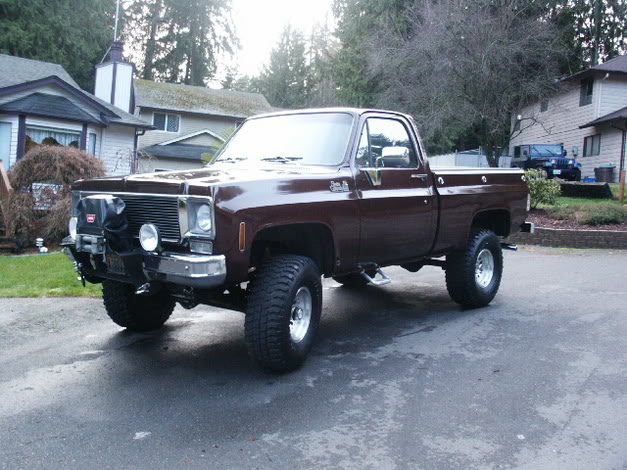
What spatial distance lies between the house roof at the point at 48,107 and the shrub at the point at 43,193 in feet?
29.7

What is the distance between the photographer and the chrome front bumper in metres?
4.26

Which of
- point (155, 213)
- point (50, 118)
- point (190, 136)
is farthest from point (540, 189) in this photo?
point (190, 136)

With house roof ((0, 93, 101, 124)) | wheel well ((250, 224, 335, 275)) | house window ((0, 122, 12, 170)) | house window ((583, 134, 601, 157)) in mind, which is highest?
house window ((583, 134, 601, 157))

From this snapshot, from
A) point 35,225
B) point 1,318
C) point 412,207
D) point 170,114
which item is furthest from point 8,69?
point 412,207

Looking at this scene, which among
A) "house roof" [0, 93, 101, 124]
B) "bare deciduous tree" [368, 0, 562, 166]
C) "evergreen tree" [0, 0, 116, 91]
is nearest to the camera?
"house roof" [0, 93, 101, 124]

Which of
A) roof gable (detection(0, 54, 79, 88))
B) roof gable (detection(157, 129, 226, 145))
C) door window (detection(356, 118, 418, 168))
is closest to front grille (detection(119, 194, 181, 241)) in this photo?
door window (detection(356, 118, 418, 168))

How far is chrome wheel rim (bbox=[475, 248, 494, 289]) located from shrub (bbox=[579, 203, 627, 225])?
756 cm

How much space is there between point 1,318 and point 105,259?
276cm

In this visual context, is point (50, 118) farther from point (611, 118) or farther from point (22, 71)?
point (611, 118)

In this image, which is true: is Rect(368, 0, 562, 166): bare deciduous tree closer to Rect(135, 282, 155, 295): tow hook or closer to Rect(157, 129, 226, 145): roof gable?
Rect(157, 129, 226, 145): roof gable

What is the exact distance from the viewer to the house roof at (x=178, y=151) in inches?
1224

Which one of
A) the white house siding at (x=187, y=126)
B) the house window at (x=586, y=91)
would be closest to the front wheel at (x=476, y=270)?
the house window at (x=586, y=91)

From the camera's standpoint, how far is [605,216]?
14031 mm

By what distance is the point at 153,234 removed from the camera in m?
4.52
